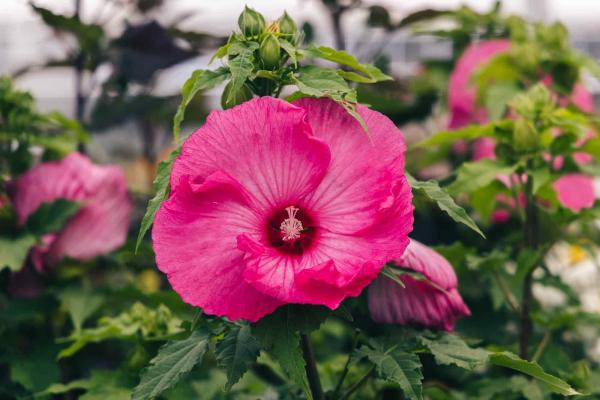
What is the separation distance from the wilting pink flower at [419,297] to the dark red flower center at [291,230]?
143 mm

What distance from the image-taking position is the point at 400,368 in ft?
2.56

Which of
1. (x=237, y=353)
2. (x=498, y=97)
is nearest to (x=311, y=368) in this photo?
(x=237, y=353)

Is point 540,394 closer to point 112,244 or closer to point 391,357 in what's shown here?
point 391,357

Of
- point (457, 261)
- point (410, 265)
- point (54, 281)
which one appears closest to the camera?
point (410, 265)

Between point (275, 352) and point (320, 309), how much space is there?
0.20 ft

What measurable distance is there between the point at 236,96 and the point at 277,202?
123 millimetres

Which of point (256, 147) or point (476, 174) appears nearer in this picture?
point (256, 147)

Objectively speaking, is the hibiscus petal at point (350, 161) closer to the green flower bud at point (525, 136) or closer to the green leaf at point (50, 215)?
the green flower bud at point (525, 136)

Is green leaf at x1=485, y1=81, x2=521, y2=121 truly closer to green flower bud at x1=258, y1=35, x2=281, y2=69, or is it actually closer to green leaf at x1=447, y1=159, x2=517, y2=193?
green leaf at x1=447, y1=159, x2=517, y2=193

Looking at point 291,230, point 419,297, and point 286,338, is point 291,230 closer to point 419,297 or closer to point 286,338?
point 286,338

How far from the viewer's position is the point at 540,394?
101 cm

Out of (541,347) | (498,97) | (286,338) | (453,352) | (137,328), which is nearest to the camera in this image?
(286,338)

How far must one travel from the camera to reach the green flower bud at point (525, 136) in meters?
1.08

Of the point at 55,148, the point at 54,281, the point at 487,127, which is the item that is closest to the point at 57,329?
the point at 54,281
